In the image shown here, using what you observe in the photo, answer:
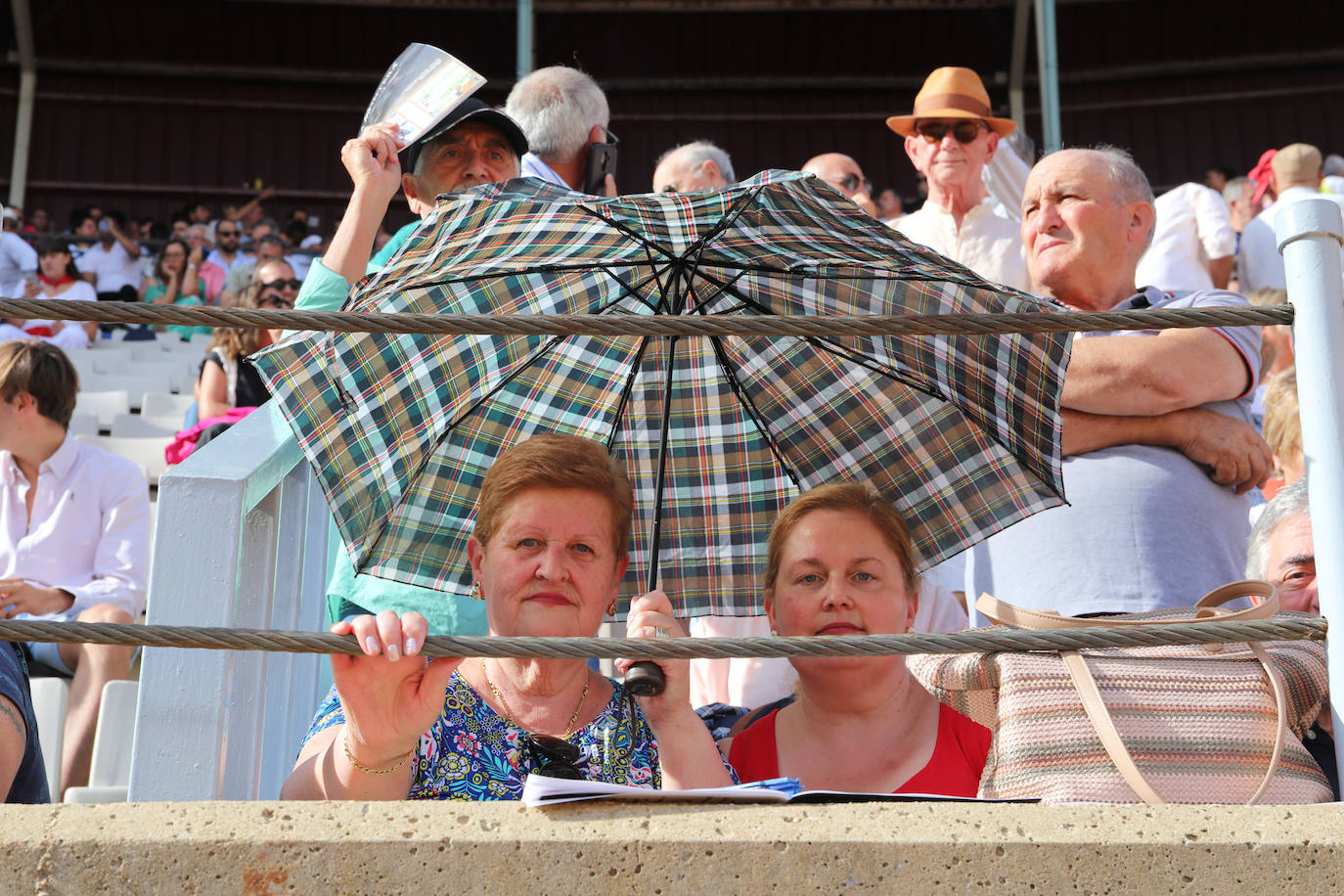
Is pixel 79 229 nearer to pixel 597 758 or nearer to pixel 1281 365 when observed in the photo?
pixel 1281 365

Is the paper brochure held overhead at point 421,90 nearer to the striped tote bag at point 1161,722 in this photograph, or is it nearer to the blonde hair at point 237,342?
the striped tote bag at point 1161,722

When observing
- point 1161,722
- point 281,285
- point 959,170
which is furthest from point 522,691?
point 281,285

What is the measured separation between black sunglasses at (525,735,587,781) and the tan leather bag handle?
555 millimetres

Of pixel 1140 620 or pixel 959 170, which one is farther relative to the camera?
pixel 959 170

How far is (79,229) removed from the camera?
1139 cm

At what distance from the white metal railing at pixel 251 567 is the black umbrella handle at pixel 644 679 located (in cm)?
59

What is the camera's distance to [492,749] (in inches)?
70.7

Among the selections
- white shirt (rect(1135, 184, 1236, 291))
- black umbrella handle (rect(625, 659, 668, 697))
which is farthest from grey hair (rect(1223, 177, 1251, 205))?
black umbrella handle (rect(625, 659, 668, 697))

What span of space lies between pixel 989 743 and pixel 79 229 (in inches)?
430

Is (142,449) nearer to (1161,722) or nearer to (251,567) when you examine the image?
A: (251,567)

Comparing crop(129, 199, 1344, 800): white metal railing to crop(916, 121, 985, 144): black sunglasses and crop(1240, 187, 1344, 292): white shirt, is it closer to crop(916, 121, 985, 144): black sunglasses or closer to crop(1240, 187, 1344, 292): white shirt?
crop(916, 121, 985, 144): black sunglasses

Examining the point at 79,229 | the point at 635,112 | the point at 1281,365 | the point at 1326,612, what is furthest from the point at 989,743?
the point at 635,112

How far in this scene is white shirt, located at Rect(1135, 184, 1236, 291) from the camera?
5.27m

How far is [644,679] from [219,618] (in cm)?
63
